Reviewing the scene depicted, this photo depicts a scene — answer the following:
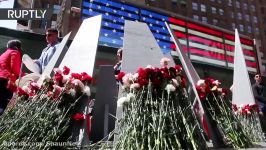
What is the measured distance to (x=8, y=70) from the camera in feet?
15.2

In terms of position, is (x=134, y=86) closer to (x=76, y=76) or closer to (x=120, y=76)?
(x=120, y=76)

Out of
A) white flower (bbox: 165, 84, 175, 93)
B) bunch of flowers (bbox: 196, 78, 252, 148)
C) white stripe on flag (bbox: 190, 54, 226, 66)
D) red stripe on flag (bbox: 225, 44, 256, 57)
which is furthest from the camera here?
red stripe on flag (bbox: 225, 44, 256, 57)

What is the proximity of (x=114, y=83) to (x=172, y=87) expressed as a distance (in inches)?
44.5

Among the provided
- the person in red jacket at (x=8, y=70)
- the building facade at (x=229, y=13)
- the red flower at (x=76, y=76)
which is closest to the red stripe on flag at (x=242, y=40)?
the person in red jacket at (x=8, y=70)

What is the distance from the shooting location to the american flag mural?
416 inches

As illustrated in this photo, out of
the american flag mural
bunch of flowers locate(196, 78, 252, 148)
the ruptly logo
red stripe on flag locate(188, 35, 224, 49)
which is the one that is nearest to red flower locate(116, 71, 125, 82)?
bunch of flowers locate(196, 78, 252, 148)

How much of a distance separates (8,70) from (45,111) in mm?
2289

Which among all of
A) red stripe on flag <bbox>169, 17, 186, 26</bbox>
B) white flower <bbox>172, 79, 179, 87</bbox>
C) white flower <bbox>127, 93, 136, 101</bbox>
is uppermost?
red stripe on flag <bbox>169, 17, 186, 26</bbox>

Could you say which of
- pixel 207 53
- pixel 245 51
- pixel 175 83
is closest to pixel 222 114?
pixel 175 83

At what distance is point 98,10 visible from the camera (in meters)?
10.7

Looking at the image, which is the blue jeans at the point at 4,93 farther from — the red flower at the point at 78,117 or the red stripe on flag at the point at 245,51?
the red stripe on flag at the point at 245,51

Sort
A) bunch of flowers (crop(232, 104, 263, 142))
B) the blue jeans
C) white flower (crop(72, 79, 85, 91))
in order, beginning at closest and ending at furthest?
white flower (crop(72, 79, 85, 91))
bunch of flowers (crop(232, 104, 263, 142))
the blue jeans

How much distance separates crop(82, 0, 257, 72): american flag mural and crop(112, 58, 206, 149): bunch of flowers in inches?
269

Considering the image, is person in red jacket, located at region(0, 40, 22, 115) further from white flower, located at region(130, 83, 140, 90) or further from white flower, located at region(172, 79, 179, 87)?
white flower, located at region(172, 79, 179, 87)
